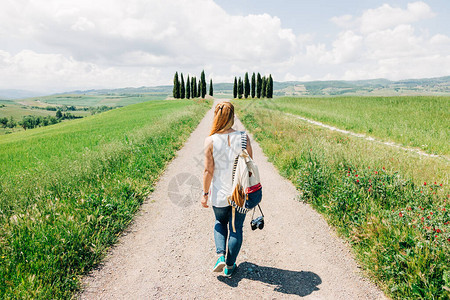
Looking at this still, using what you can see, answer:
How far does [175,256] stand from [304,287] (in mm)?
2164

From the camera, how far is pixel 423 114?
21.5m

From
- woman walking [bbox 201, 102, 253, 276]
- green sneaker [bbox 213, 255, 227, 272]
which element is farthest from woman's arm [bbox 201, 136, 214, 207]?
green sneaker [bbox 213, 255, 227, 272]

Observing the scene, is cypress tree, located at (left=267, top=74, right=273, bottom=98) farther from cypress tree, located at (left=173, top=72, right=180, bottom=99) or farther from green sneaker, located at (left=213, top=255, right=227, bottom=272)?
green sneaker, located at (left=213, top=255, right=227, bottom=272)

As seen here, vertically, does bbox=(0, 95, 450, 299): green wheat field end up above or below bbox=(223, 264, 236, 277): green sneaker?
above

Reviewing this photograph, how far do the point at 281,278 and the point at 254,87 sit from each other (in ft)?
261

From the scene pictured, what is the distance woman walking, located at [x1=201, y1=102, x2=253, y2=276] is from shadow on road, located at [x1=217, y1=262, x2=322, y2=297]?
18cm

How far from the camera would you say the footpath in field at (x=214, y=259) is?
328 centimetres

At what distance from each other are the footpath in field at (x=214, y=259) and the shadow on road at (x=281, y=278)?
0.01 metres

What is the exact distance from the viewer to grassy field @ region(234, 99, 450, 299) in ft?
9.73

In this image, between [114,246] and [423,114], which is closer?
[114,246]

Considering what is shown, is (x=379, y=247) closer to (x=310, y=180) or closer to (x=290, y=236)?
(x=290, y=236)

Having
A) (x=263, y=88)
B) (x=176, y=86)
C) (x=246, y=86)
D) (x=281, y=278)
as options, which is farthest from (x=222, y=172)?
(x=176, y=86)

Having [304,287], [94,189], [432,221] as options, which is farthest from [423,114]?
[94,189]

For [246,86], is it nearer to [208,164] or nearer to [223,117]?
[223,117]
